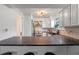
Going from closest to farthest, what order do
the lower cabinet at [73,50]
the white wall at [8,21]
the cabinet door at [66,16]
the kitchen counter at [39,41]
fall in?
1. the lower cabinet at [73,50]
2. the kitchen counter at [39,41]
3. the white wall at [8,21]
4. the cabinet door at [66,16]

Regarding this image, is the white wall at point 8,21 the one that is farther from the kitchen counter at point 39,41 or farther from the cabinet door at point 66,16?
the cabinet door at point 66,16

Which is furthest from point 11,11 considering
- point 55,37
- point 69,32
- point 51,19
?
point 69,32

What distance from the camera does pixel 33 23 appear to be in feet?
8.09

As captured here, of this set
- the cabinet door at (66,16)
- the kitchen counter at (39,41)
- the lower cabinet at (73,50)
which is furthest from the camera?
the cabinet door at (66,16)

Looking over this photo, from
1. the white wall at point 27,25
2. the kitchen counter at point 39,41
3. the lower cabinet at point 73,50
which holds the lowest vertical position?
the lower cabinet at point 73,50

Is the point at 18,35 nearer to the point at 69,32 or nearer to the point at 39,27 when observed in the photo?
the point at 39,27

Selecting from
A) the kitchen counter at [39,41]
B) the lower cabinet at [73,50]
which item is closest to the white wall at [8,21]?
the kitchen counter at [39,41]

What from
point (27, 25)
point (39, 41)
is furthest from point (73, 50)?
point (27, 25)

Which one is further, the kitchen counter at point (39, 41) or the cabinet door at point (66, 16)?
the cabinet door at point (66, 16)

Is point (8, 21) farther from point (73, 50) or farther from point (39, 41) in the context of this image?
point (73, 50)

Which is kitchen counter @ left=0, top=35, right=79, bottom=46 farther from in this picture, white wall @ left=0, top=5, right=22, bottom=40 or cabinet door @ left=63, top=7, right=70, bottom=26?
cabinet door @ left=63, top=7, right=70, bottom=26

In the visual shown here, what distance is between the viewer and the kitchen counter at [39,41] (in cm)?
211

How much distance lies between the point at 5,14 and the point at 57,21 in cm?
107

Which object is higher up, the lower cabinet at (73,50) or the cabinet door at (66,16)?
the cabinet door at (66,16)
